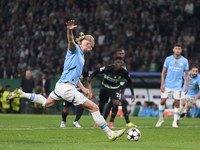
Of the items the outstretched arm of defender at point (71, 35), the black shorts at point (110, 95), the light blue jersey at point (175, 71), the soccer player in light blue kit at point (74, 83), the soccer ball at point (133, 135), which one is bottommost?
the black shorts at point (110, 95)

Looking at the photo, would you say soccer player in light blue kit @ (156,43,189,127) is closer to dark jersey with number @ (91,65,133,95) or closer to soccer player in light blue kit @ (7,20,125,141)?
dark jersey with number @ (91,65,133,95)

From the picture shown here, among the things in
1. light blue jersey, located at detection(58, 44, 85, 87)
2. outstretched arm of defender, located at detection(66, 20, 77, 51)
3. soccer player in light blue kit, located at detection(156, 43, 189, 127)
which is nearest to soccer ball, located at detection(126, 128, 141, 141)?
light blue jersey, located at detection(58, 44, 85, 87)

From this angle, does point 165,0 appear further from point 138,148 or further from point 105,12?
point 138,148

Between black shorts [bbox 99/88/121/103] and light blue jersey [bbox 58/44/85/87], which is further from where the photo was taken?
black shorts [bbox 99/88/121/103]

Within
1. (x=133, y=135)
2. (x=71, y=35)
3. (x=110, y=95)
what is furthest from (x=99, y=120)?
(x=110, y=95)

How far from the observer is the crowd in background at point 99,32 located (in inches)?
867

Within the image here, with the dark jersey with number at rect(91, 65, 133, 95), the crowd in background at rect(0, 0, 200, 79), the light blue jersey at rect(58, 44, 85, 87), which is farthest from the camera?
the crowd in background at rect(0, 0, 200, 79)

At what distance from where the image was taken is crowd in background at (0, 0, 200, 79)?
22.0 m

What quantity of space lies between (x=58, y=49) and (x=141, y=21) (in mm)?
5459

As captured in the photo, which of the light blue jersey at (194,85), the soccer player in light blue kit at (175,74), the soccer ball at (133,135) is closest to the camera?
the soccer ball at (133,135)

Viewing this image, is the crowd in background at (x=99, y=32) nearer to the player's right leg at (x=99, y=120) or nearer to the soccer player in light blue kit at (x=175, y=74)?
the soccer player in light blue kit at (x=175, y=74)

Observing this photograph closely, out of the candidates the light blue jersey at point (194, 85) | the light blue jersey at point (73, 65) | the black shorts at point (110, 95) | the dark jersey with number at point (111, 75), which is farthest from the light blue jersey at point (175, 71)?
A: the light blue jersey at point (73, 65)

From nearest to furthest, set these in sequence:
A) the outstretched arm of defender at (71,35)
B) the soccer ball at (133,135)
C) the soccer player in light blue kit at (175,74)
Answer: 1. the outstretched arm of defender at (71,35)
2. the soccer ball at (133,135)
3. the soccer player in light blue kit at (175,74)

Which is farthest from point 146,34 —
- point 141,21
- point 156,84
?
point 156,84
